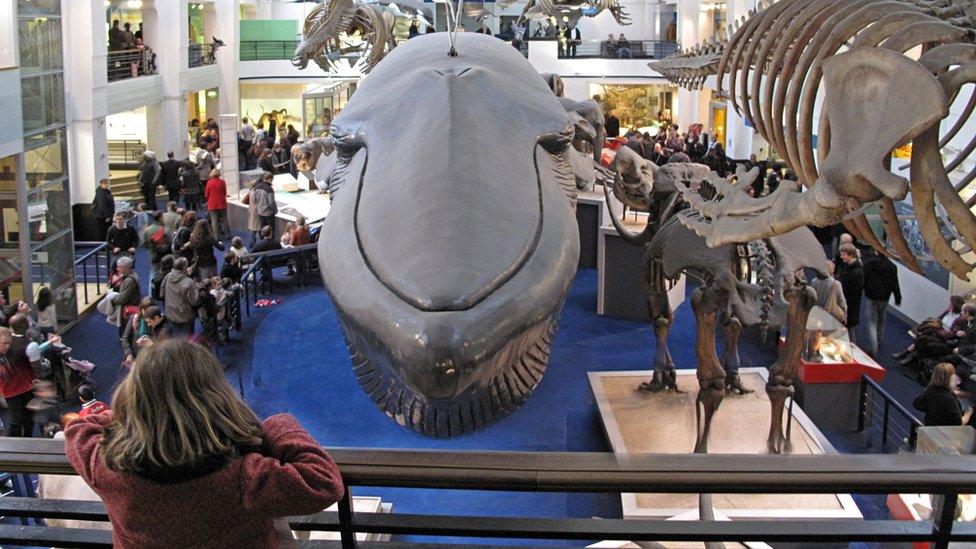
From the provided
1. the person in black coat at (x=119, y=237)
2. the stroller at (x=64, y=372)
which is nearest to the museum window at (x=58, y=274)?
the person in black coat at (x=119, y=237)

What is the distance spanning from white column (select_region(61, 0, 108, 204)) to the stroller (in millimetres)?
8480

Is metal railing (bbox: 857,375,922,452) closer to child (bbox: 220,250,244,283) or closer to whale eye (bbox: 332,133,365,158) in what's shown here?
whale eye (bbox: 332,133,365,158)

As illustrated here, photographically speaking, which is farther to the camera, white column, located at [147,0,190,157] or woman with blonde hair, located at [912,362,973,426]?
white column, located at [147,0,190,157]

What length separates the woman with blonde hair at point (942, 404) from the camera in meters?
6.41

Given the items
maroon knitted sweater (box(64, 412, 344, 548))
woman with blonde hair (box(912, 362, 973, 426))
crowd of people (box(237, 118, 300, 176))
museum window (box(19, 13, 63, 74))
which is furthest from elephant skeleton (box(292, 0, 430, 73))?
maroon knitted sweater (box(64, 412, 344, 548))

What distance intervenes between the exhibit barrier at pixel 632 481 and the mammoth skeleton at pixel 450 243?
11 centimetres

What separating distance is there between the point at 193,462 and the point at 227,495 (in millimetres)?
102

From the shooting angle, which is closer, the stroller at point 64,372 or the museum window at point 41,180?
the stroller at point 64,372

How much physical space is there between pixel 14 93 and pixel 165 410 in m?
9.62

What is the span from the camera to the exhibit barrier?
2.00 meters

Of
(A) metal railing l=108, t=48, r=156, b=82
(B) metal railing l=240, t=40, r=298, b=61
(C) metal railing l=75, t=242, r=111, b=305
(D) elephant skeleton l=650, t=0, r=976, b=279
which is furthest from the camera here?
(B) metal railing l=240, t=40, r=298, b=61

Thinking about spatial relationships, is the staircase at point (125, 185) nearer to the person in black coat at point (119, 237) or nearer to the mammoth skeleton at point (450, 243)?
the person in black coat at point (119, 237)

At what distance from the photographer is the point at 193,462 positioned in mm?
1746

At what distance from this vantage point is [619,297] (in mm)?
11500
